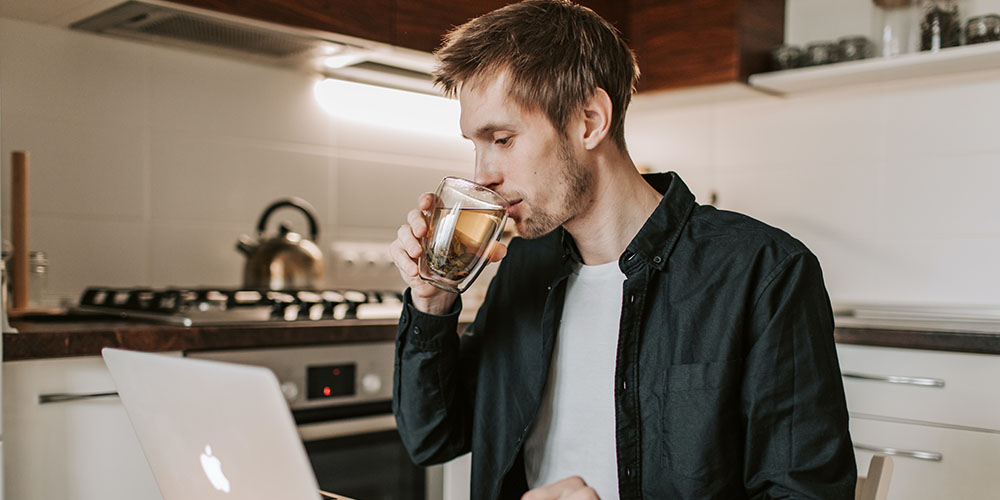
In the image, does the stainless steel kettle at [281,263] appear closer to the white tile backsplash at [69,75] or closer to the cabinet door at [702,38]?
the white tile backsplash at [69,75]

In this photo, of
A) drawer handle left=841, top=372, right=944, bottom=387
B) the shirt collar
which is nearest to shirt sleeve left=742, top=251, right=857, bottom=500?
the shirt collar

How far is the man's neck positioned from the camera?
129 centimetres

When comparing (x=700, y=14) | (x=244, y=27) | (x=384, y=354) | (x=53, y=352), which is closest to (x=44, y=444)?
(x=53, y=352)

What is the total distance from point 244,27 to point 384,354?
783 millimetres

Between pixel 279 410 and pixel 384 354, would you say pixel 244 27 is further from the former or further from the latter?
pixel 279 410

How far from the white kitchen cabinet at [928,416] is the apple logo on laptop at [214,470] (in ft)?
5.46

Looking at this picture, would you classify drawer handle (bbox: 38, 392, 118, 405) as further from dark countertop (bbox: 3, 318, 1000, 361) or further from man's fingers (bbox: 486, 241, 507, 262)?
man's fingers (bbox: 486, 241, 507, 262)

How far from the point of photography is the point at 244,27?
6.56 feet

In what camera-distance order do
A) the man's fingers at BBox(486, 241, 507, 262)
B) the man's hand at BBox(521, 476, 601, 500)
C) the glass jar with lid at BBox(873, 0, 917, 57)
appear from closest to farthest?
the man's hand at BBox(521, 476, 601, 500)
the man's fingers at BBox(486, 241, 507, 262)
the glass jar with lid at BBox(873, 0, 917, 57)

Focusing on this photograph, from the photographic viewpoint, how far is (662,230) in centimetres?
124

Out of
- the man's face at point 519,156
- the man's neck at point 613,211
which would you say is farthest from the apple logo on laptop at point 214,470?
the man's neck at point 613,211

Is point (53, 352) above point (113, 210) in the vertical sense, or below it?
below

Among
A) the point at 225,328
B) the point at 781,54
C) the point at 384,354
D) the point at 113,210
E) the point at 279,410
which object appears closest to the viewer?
the point at 279,410

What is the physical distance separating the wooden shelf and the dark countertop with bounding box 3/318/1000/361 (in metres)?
0.66
